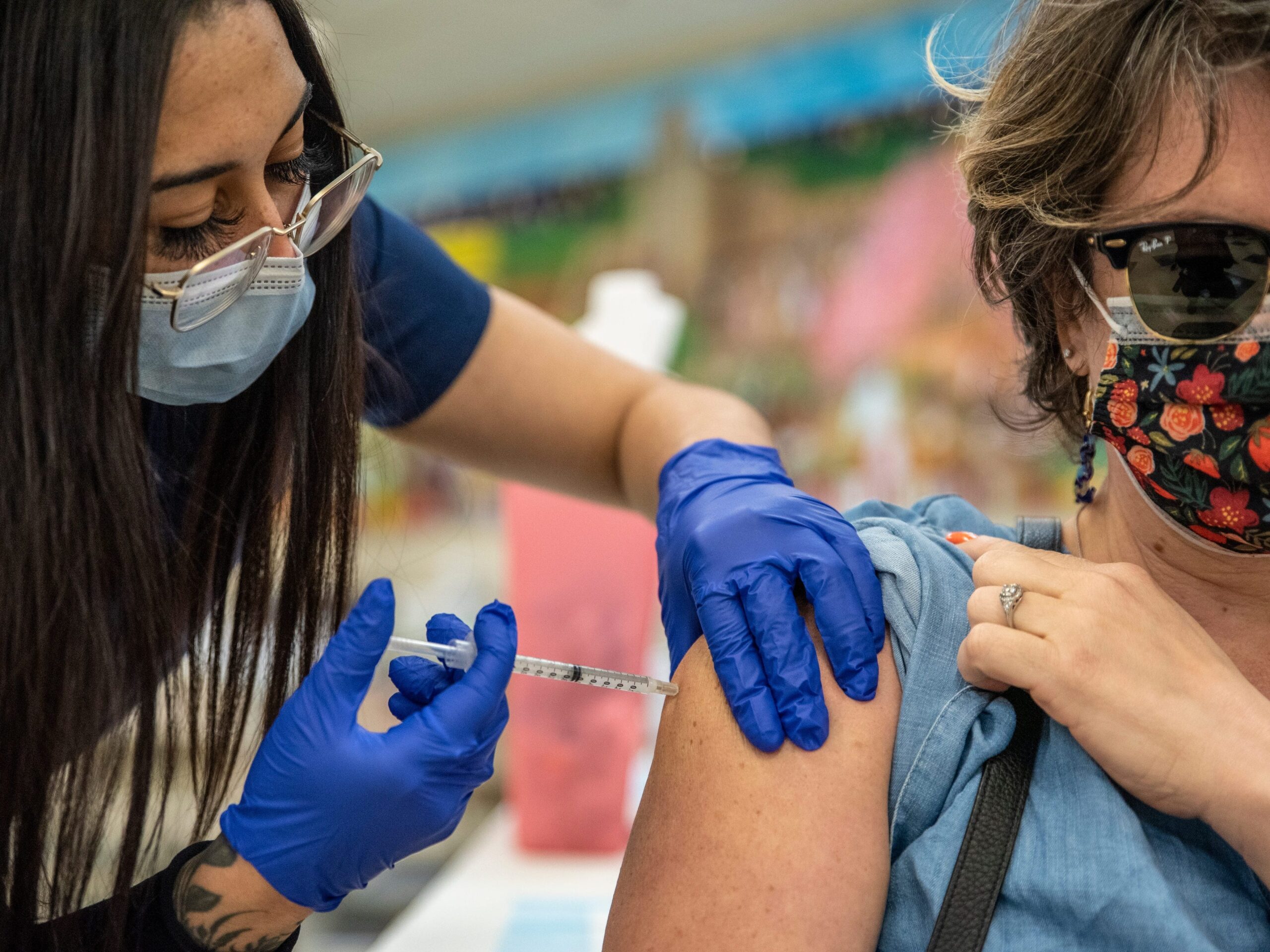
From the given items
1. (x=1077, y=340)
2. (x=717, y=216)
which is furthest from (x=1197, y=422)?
Result: (x=717, y=216)

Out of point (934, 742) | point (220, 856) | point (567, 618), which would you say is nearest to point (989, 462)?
point (567, 618)

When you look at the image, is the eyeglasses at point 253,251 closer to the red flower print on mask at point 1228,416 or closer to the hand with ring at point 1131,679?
the hand with ring at point 1131,679

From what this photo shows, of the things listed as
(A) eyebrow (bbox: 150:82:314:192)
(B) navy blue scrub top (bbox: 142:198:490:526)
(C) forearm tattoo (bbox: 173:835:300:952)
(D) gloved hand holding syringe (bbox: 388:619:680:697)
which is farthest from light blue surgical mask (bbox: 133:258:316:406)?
(C) forearm tattoo (bbox: 173:835:300:952)

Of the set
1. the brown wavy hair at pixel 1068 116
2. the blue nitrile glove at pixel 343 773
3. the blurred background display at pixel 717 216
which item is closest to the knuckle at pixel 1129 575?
the brown wavy hair at pixel 1068 116

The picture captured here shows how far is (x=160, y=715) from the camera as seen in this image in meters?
1.23

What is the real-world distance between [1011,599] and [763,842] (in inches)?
13.7

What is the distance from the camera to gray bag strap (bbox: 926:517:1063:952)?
94 cm

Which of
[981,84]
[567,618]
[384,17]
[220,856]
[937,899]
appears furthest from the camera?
[384,17]

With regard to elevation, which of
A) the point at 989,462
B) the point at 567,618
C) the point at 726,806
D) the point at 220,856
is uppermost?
the point at 726,806

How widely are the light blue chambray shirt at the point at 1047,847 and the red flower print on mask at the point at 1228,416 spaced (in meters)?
0.24

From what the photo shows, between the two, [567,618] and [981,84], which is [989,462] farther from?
[981,84]

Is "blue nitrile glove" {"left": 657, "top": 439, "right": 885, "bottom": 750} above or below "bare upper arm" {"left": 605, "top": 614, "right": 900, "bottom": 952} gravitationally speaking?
above

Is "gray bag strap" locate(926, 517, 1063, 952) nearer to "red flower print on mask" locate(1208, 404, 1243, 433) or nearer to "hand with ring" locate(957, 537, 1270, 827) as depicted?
"hand with ring" locate(957, 537, 1270, 827)

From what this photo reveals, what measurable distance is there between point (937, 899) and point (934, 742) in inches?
5.9
